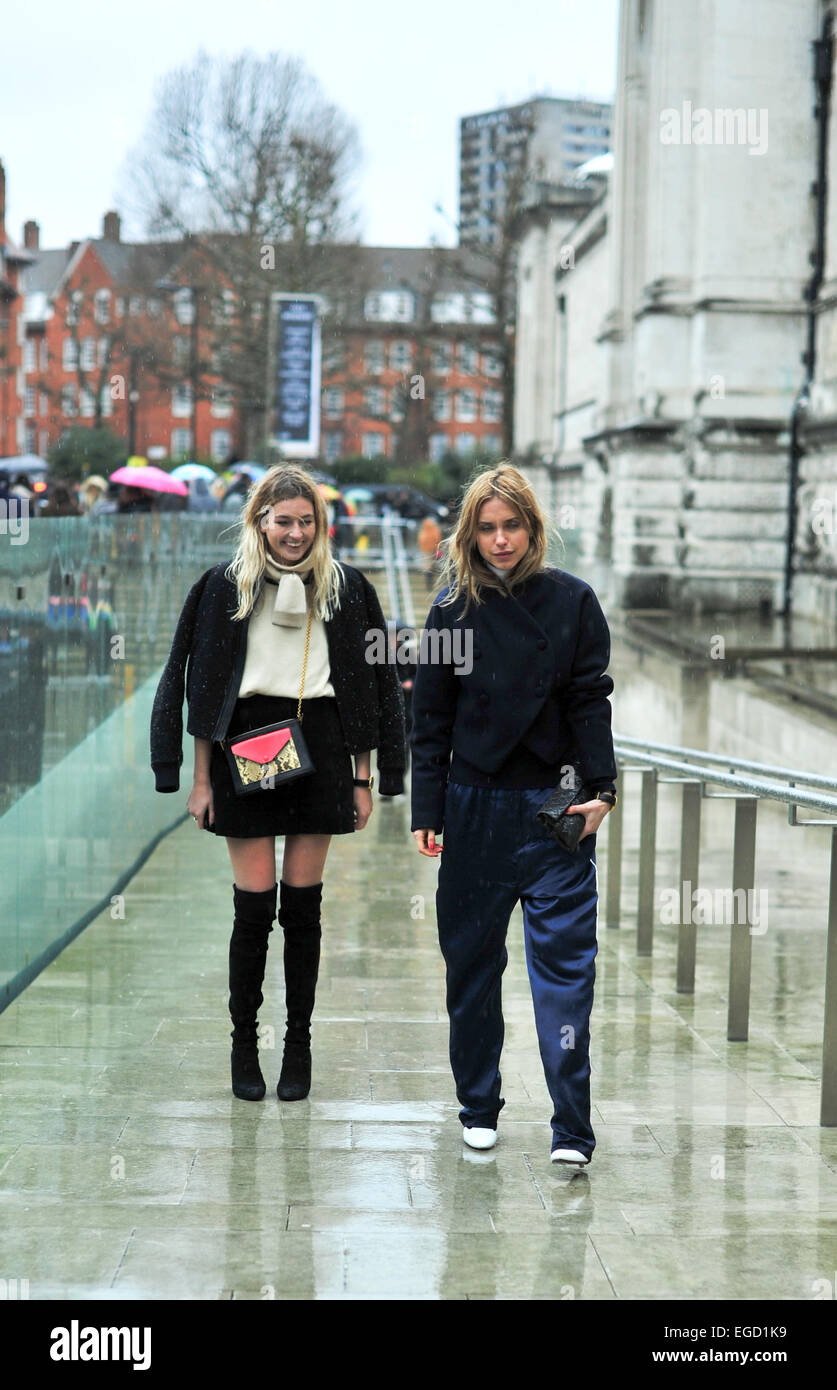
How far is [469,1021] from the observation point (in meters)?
4.97

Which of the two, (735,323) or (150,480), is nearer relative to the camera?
(150,480)

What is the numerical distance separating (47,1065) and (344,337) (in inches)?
2042

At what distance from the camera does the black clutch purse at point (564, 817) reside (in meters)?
4.73

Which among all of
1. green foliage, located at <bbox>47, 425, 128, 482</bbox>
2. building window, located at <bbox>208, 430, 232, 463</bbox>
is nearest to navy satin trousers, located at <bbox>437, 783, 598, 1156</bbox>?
green foliage, located at <bbox>47, 425, 128, 482</bbox>

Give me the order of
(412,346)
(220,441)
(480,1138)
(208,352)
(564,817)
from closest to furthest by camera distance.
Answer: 1. (564,817)
2. (480,1138)
3. (208,352)
4. (412,346)
5. (220,441)

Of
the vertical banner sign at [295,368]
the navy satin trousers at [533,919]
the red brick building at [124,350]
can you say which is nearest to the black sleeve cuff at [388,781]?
the navy satin trousers at [533,919]

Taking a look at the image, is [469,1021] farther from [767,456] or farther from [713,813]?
[767,456]

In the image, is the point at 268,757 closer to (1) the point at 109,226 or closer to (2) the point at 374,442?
(1) the point at 109,226

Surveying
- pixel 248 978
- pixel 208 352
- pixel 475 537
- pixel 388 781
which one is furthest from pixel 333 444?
pixel 475 537

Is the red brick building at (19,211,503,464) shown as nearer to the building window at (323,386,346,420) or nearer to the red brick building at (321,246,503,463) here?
the red brick building at (321,246,503,463)

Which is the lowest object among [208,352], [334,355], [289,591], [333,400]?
[289,591]

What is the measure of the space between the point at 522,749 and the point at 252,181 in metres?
46.9

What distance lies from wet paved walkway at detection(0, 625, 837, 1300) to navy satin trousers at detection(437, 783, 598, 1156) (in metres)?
0.30

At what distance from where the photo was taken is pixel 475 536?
4844 millimetres
